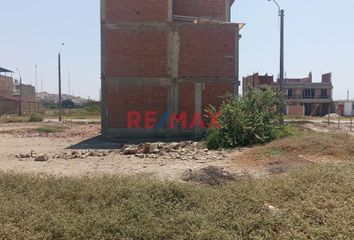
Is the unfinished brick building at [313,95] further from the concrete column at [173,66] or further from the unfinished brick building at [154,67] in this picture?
the concrete column at [173,66]

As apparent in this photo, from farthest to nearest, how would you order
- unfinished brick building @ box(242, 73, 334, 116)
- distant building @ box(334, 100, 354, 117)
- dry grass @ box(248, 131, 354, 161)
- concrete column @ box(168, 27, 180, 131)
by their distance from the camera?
unfinished brick building @ box(242, 73, 334, 116), distant building @ box(334, 100, 354, 117), concrete column @ box(168, 27, 180, 131), dry grass @ box(248, 131, 354, 161)

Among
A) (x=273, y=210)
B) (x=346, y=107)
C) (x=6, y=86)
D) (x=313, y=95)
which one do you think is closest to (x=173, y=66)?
(x=273, y=210)

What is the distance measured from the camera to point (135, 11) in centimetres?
1989

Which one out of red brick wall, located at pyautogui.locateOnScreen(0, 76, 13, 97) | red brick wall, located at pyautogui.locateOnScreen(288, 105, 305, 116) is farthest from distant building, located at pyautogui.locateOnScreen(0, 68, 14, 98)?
red brick wall, located at pyautogui.locateOnScreen(288, 105, 305, 116)

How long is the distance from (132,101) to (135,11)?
4.78 meters

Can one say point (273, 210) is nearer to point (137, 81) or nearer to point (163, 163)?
point (163, 163)

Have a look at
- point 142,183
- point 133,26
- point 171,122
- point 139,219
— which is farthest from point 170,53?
point 139,219

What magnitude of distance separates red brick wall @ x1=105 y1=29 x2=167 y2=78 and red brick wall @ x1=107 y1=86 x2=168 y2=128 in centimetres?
75

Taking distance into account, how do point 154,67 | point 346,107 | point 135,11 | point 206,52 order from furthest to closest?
point 346,107 → point 206,52 → point 154,67 → point 135,11

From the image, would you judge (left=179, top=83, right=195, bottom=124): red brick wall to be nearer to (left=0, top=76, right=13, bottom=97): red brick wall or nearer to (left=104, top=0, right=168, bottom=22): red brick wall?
(left=104, top=0, right=168, bottom=22): red brick wall

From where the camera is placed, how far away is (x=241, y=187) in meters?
6.22

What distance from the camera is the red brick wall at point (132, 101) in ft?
65.3

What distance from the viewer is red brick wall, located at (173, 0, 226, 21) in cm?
2228

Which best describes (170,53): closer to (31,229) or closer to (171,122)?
(171,122)
